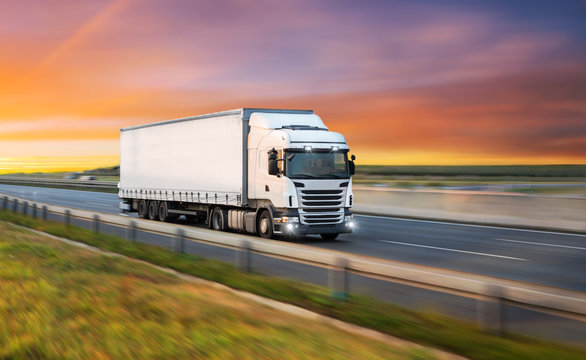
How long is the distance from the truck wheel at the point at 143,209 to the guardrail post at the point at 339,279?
771 inches

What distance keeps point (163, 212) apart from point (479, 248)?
42.9 feet

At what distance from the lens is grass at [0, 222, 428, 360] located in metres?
6.05

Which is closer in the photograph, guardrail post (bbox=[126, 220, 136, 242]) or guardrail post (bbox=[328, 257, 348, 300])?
guardrail post (bbox=[328, 257, 348, 300])

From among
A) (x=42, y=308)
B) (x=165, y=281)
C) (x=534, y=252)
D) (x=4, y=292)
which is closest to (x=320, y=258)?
(x=165, y=281)

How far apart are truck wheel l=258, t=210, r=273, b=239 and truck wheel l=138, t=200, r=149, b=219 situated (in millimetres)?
9083

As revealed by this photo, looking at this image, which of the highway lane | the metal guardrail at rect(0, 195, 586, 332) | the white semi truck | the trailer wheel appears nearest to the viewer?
the metal guardrail at rect(0, 195, 586, 332)

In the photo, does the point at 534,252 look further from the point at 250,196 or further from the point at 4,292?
Answer: the point at 4,292

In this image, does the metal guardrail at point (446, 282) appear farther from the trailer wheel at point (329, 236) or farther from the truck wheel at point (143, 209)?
the truck wheel at point (143, 209)

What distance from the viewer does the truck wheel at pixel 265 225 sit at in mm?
18737

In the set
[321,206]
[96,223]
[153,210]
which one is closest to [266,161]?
[321,206]

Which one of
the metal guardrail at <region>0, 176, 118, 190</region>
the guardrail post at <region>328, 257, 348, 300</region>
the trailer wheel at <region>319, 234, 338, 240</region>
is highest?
the guardrail post at <region>328, 257, 348, 300</region>

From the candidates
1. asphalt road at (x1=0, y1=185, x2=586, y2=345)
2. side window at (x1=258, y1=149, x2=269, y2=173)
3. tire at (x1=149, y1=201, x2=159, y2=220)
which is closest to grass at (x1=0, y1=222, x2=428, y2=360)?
asphalt road at (x1=0, y1=185, x2=586, y2=345)

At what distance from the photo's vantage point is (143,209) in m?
27.4

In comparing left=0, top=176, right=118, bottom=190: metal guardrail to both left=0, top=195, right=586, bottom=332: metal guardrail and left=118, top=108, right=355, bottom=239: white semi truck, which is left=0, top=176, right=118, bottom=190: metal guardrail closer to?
left=118, top=108, right=355, bottom=239: white semi truck
